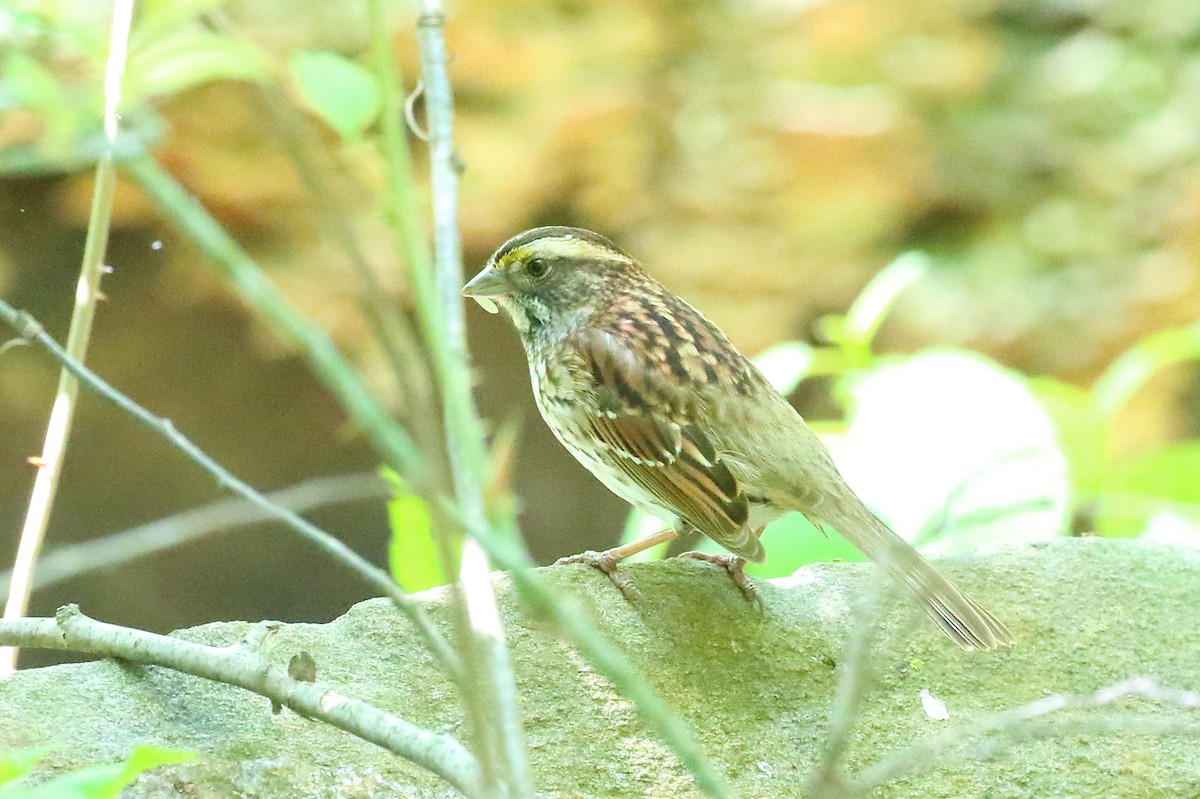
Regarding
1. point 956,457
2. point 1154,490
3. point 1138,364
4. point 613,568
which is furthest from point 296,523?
point 1138,364

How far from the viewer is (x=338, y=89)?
2.04m

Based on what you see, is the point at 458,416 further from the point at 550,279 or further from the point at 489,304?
the point at 489,304

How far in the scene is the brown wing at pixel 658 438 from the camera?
3.01m

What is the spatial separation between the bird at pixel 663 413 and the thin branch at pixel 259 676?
0.99m

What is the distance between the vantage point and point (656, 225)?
7.22 metres

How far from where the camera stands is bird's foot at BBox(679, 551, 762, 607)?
9.34 feet

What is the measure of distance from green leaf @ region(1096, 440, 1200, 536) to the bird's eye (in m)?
1.48

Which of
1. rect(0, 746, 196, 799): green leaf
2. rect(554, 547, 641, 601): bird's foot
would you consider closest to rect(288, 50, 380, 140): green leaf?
→ rect(0, 746, 196, 799): green leaf

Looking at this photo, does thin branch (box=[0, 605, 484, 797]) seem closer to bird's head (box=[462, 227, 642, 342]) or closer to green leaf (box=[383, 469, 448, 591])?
green leaf (box=[383, 469, 448, 591])

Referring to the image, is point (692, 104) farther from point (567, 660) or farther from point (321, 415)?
point (567, 660)

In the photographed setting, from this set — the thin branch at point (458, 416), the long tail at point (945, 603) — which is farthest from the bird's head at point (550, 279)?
the thin branch at point (458, 416)

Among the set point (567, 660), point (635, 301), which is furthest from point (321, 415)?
point (567, 660)

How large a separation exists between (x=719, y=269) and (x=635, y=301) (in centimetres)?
393

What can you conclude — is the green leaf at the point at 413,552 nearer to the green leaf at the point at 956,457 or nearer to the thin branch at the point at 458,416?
the green leaf at the point at 956,457
